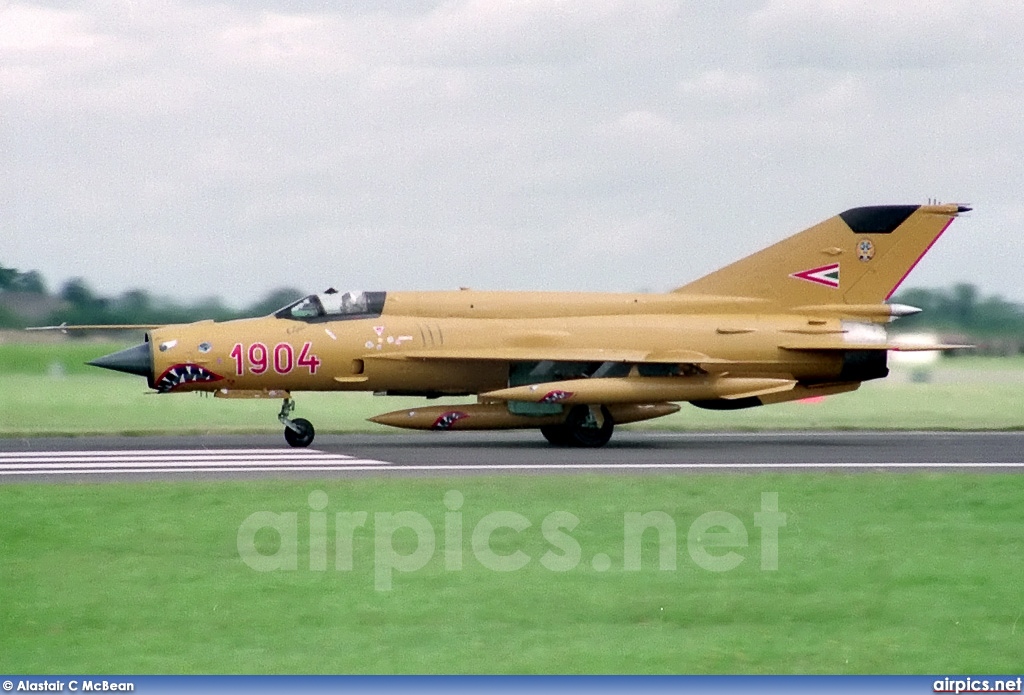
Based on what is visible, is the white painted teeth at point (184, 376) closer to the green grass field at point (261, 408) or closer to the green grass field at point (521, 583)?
the green grass field at point (261, 408)

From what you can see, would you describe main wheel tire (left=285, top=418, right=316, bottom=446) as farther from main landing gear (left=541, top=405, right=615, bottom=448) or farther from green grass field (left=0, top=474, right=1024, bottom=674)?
green grass field (left=0, top=474, right=1024, bottom=674)

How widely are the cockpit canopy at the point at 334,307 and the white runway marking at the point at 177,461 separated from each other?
78.9 inches

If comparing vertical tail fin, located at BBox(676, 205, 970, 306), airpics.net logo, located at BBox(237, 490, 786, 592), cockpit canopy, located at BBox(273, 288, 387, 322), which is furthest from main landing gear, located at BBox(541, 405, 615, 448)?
airpics.net logo, located at BBox(237, 490, 786, 592)

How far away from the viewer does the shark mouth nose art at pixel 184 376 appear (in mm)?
20797

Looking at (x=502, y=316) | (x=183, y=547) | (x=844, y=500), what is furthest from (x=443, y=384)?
(x=183, y=547)

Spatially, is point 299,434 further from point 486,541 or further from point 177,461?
point 486,541

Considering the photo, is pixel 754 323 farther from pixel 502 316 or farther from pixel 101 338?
pixel 101 338

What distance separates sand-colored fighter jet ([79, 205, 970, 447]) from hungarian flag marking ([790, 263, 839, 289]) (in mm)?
19

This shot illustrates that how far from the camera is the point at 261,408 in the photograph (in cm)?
2730

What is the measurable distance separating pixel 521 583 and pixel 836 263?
14067mm

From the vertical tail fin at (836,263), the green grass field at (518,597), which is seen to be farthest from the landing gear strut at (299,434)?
the green grass field at (518,597)

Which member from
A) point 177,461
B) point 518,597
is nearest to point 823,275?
point 177,461

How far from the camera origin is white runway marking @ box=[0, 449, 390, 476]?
17.8 m

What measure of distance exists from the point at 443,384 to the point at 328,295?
6.71 ft
